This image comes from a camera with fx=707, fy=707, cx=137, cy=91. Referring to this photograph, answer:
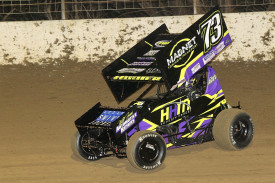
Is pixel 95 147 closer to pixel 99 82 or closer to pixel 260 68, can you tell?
pixel 99 82

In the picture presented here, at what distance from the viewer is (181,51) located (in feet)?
33.3

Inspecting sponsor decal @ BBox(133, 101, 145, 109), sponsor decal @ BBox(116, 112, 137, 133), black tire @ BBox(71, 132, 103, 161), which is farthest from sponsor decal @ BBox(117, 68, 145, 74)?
black tire @ BBox(71, 132, 103, 161)

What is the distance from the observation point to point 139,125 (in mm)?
9836

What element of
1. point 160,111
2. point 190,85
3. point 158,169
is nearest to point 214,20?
point 190,85

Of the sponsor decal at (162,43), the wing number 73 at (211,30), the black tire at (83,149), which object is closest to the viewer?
the black tire at (83,149)

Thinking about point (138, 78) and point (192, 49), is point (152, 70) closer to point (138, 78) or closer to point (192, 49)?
point (138, 78)

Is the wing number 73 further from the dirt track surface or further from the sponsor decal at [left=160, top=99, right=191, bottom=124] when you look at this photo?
the dirt track surface

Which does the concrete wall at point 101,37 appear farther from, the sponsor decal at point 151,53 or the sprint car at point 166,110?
the sponsor decal at point 151,53

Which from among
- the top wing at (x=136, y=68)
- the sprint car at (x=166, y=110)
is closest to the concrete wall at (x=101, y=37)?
the top wing at (x=136, y=68)

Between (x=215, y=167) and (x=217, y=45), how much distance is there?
2.07 metres

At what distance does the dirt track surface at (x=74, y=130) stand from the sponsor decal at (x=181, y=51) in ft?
4.62

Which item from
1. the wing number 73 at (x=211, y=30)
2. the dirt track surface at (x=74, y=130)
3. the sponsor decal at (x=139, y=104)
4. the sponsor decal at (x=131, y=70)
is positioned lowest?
the dirt track surface at (x=74, y=130)

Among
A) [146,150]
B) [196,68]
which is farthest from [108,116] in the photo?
[196,68]

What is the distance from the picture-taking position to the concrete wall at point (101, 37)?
15367 millimetres
